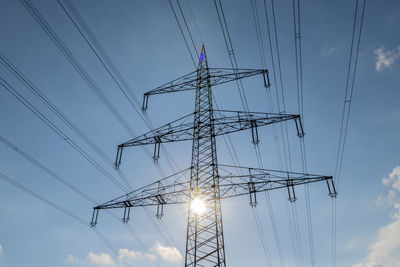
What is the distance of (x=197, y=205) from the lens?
1459cm

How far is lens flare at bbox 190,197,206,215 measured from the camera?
1441 cm

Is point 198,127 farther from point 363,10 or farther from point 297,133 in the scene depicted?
point 363,10

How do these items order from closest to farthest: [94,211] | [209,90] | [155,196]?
1. [155,196]
2. [94,211]
3. [209,90]

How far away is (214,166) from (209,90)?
613cm

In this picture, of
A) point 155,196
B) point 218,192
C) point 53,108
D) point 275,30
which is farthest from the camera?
point 155,196

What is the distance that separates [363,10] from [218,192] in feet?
36.1

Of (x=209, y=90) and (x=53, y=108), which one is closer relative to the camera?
(x=53, y=108)

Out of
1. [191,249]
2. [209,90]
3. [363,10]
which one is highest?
[209,90]

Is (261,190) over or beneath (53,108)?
beneath

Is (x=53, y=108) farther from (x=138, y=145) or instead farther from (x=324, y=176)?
(x=324, y=176)

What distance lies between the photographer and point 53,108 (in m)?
12.1

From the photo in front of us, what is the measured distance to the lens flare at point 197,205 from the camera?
14.4m

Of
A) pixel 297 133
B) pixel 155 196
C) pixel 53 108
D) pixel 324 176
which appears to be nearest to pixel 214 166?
pixel 155 196

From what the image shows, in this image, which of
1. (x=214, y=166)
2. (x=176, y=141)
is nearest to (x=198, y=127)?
(x=176, y=141)
